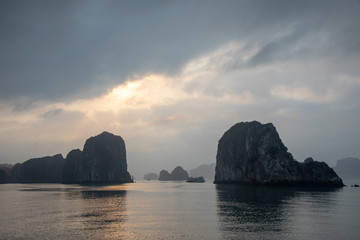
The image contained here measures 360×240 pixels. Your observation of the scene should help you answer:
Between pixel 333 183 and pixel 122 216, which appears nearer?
pixel 122 216

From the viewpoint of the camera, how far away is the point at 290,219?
55031mm

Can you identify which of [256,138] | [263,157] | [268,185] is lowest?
[268,185]

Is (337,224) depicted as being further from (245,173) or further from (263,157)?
(245,173)

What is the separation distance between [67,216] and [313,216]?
162 ft

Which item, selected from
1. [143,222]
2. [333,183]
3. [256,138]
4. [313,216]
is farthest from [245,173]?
[143,222]

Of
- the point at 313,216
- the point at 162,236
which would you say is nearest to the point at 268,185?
the point at 313,216

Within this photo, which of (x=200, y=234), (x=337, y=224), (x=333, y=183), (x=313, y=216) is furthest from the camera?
(x=333, y=183)

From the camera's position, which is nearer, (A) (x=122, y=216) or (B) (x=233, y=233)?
(B) (x=233, y=233)

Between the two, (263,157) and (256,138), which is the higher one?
(256,138)

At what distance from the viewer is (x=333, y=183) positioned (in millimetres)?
165750

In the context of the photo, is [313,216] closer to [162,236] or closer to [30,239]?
[162,236]

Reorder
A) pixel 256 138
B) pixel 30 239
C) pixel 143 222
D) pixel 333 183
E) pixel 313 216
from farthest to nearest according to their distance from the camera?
pixel 256 138 < pixel 333 183 < pixel 313 216 < pixel 143 222 < pixel 30 239

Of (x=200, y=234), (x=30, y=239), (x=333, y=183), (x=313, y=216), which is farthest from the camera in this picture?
(x=333, y=183)

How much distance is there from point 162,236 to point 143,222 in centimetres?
1239
